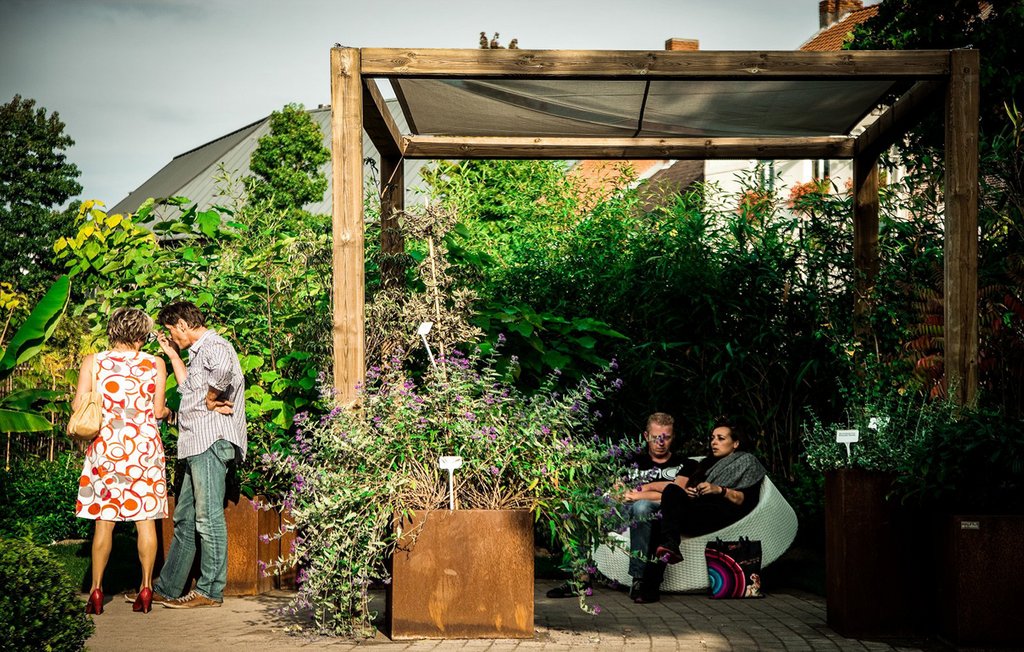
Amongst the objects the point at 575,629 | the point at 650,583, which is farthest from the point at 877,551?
the point at 650,583

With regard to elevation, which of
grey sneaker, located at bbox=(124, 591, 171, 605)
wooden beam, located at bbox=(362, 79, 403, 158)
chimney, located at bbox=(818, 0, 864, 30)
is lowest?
grey sneaker, located at bbox=(124, 591, 171, 605)

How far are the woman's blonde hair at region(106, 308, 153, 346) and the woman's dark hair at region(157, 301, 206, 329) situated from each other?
11 centimetres

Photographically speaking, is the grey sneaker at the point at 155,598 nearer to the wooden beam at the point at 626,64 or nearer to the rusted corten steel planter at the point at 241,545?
the rusted corten steel planter at the point at 241,545

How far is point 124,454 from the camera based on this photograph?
698 centimetres

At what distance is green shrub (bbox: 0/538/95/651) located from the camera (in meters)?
4.29

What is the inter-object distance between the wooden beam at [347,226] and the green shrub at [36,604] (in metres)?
2.27

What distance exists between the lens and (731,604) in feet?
24.2

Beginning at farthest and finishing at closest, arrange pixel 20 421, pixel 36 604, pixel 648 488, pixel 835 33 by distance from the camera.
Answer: pixel 835 33 → pixel 648 488 → pixel 20 421 → pixel 36 604

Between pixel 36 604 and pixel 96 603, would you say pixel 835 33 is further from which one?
pixel 36 604

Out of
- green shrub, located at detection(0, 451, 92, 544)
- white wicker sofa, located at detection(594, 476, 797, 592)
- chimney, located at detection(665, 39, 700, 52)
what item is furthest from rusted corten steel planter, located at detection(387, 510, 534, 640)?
chimney, located at detection(665, 39, 700, 52)

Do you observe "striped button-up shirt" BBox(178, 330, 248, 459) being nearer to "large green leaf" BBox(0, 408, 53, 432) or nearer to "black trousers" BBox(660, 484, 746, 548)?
"large green leaf" BBox(0, 408, 53, 432)

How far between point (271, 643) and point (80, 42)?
1494cm

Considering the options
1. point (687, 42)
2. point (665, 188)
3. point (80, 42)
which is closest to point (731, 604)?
point (665, 188)

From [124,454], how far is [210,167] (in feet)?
158
